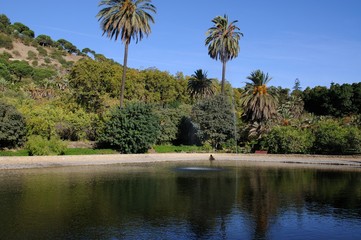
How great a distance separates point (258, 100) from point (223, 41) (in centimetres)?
1073

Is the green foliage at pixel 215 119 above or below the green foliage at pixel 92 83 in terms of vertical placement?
below

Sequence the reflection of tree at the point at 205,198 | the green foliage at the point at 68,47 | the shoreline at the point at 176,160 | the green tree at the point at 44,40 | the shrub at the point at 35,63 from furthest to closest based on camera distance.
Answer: the green foliage at the point at 68,47 → the green tree at the point at 44,40 → the shrub at the point at 35,63 → the shoreline at the point at 176,160 → the reflection of tree at the point at 205,198

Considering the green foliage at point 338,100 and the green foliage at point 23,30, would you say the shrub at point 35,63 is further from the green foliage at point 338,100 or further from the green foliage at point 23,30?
the green foliage at point 338,100

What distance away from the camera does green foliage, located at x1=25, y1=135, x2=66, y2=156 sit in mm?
36281

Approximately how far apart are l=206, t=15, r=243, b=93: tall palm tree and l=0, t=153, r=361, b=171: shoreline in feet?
52.2

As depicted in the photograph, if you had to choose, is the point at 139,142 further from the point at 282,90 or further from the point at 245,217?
the point at 282,90

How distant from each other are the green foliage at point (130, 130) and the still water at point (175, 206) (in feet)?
47.8

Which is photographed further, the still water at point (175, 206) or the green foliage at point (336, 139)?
the green foliage at point (336, 139)

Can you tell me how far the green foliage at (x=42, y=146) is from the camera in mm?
36281

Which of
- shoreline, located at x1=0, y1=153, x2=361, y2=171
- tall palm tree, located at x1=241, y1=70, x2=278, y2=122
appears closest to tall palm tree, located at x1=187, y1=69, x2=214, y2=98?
tall palm tree, located at x1=241, y1=70, x2=278, y2=122

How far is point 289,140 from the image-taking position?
4666 centimetres

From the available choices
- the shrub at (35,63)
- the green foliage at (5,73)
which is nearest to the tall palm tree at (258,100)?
the green foliage at (5,73)

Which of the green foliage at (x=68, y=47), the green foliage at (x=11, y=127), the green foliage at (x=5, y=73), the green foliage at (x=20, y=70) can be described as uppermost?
the green foliage at (x=68, y=47)

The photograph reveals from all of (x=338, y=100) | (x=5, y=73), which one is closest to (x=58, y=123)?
(x=5, y=73)
